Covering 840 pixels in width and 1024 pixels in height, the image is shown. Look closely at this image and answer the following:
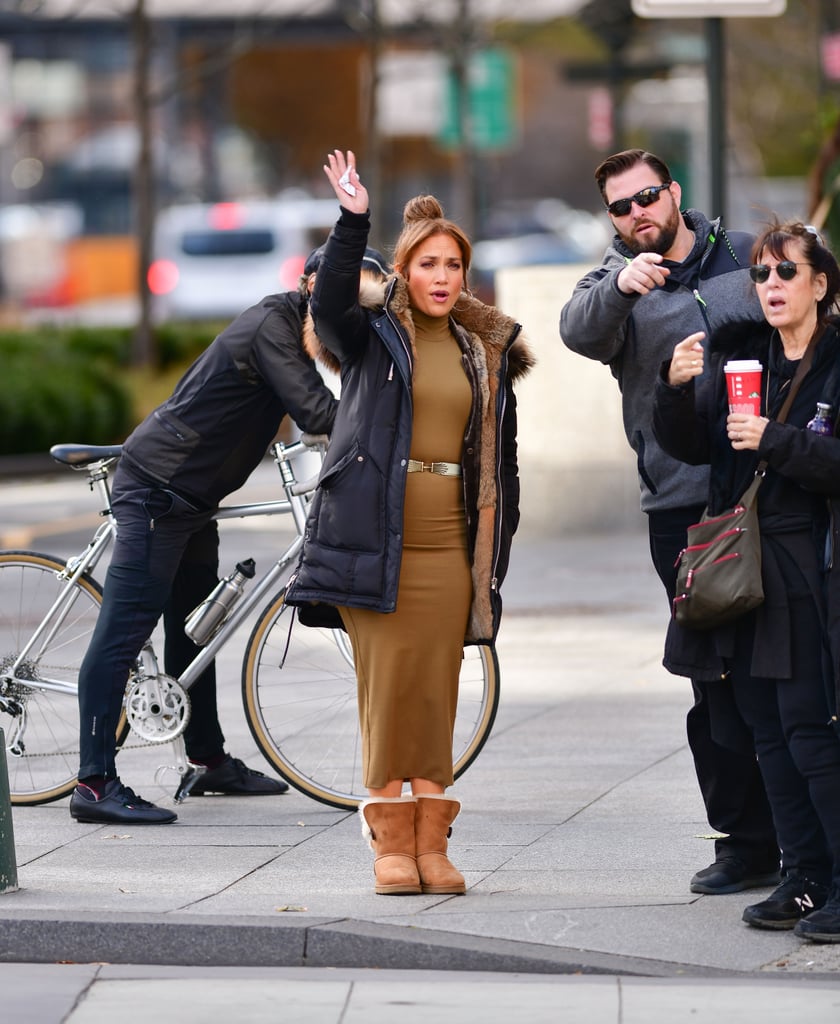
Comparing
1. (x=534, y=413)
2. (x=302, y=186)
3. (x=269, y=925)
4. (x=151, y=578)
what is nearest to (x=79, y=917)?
(x=269, y=925)

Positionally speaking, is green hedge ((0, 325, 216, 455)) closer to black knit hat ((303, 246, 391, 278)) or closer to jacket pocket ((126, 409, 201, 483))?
jacket pocket ((126, 409, 201, 483))

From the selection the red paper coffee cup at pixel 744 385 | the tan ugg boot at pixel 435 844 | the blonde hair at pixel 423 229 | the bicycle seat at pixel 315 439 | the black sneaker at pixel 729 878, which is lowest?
the black sneaker at pixel 729 878

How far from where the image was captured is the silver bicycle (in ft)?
22.2

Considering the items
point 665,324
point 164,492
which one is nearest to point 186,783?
point 164,492

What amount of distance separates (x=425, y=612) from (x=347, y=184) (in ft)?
3.85

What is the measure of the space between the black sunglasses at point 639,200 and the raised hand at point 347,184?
26.3 inches

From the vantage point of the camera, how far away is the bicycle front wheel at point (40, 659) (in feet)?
23.2

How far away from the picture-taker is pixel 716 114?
1161 centimetres

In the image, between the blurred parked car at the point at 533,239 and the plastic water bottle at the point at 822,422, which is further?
the blurred parked car at the point at 533,239

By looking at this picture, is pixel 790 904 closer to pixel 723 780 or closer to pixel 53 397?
pixel 723 780

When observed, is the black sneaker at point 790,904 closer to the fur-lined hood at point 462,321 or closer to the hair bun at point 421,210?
the fur-lined hood at point 462,321

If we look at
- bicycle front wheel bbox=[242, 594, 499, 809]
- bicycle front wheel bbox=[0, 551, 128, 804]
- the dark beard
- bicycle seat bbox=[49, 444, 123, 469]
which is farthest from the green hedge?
the dark beard

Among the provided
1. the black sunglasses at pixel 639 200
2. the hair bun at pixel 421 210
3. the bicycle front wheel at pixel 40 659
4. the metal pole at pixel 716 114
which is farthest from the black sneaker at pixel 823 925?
the metal pole at pixel 716 114

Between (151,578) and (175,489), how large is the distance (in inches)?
11.6
